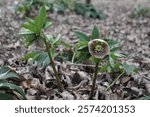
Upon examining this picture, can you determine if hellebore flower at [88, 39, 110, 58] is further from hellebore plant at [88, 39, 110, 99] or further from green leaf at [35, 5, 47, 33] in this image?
green leaf at [35, 5, 47, 33]

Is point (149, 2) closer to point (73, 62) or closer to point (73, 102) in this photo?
point (73, 62)

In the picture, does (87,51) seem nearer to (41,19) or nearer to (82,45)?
(82,45)

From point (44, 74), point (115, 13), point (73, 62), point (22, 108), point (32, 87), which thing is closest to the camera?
point (22, 108)

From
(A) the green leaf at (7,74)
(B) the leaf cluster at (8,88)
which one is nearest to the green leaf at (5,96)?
(B) the leaf cluster at (8,88)

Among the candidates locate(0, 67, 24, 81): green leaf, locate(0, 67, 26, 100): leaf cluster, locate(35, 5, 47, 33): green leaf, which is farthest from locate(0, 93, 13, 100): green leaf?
locate(35, 5, 47, 33): green leaf

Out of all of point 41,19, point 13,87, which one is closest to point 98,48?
point 41,19

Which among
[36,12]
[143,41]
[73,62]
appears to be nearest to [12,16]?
[36,12]
